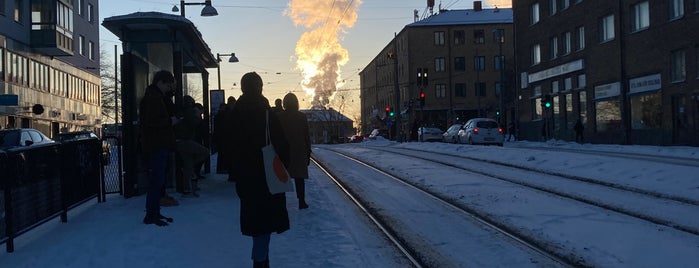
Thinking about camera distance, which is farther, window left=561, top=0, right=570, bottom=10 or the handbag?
window left=561, top=0, right=570, bottom=10

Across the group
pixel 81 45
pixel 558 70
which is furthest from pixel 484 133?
pixel 81 45

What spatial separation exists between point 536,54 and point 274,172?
43110 mm

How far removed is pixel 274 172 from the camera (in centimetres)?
505

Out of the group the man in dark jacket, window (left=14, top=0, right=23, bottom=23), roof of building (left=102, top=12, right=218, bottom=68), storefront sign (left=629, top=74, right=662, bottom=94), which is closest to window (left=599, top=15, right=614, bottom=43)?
storefront sign (left=629, top=74, right=662, bottom=94)

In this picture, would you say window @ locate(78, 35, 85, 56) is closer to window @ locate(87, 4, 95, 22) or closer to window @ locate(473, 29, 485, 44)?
window @ locate(87, 4, 95, 22)

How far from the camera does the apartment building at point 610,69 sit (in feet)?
95.6

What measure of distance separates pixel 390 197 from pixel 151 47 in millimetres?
5124

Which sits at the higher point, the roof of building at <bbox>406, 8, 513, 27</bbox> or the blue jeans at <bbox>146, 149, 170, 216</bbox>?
the roof of building at <bbox>406, 8, 513, 27</bbox>

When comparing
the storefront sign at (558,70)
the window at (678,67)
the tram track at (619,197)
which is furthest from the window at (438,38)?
the tram track at (619,197)

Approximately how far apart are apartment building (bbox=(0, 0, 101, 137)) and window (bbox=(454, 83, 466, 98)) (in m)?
43.6

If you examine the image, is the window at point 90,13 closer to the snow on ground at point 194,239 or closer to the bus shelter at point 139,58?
the bus shelter at point 139,58

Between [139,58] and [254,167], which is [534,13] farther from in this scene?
[254,167]

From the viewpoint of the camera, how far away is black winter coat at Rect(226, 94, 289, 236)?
5.05 m

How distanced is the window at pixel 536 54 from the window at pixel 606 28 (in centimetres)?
850
